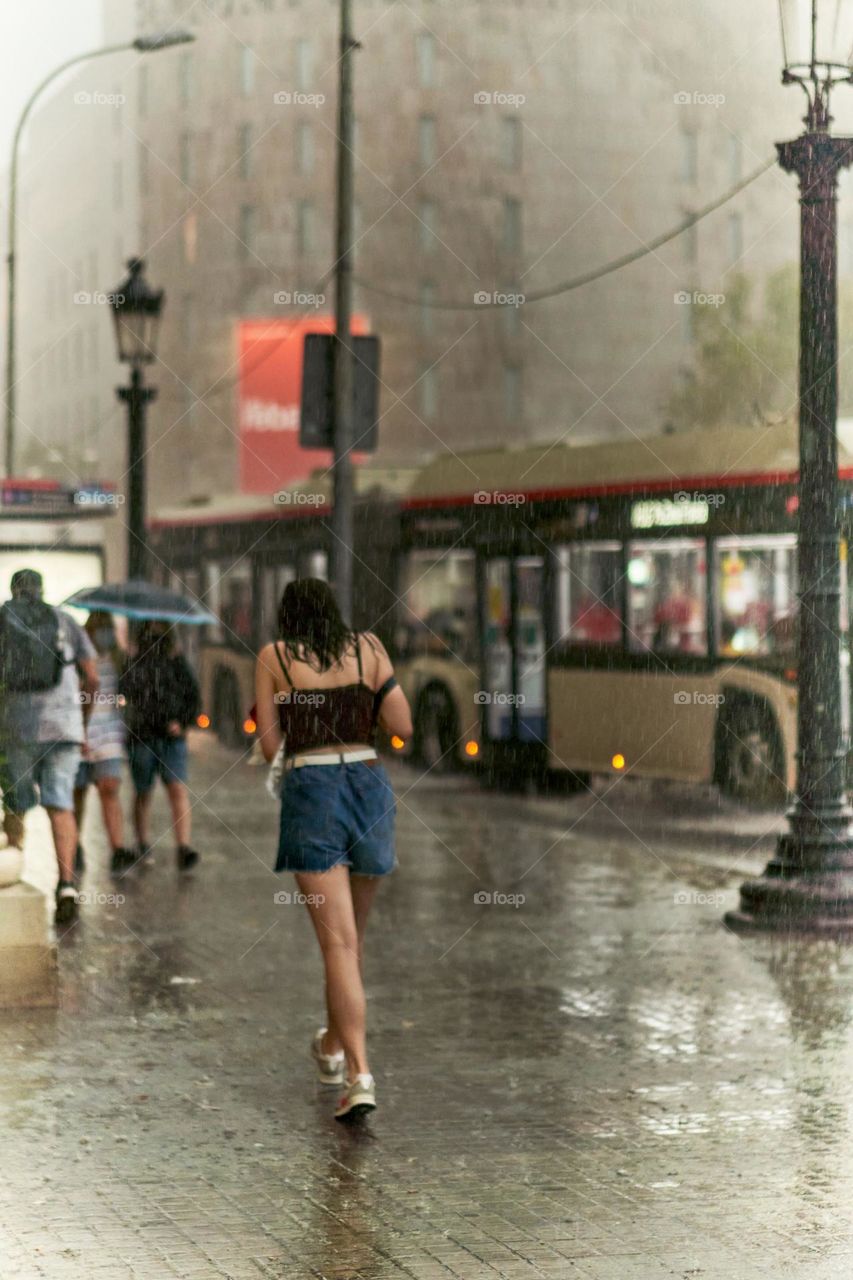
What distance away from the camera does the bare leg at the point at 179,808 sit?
13045mm

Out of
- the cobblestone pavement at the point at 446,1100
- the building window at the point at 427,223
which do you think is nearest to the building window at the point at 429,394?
the building window at the point at 427,223

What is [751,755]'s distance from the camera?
670 inches

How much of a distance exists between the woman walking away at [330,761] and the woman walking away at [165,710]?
6104 mm

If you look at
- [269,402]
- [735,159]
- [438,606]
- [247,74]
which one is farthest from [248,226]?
[438,606]

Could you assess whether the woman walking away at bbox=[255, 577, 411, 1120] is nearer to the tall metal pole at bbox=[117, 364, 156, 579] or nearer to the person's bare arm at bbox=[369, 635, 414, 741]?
the person's bare arm at bbox=[369, 635, 414, 741]

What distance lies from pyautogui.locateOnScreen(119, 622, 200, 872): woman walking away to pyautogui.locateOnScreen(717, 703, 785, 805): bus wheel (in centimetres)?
520

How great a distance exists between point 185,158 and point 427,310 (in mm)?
10997

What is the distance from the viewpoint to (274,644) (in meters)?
7.04

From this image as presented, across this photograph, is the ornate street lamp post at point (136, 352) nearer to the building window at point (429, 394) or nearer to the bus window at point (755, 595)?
the bus window at point (755, 595)

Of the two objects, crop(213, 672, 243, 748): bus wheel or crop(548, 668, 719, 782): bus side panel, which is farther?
crop(213, 672, 243, 748): bus wheel

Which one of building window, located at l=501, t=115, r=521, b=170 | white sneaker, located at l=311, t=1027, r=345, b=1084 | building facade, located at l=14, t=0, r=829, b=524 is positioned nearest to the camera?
white sneaker, located at l=311, t=1027, r=345, b=1084

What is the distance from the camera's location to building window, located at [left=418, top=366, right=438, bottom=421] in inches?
2643

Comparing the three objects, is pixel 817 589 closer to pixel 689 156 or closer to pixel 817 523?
pixel 817 523

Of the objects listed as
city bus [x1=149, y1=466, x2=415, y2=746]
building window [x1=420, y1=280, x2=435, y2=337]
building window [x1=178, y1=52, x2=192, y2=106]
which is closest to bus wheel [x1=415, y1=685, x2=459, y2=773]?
city bus [x1=149, y1=466, x2=415, y2=746]
